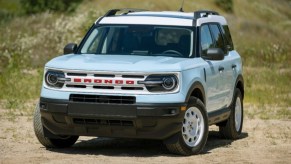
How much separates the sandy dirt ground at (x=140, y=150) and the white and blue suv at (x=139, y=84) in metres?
0.27

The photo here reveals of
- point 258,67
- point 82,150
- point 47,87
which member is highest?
point 47,87

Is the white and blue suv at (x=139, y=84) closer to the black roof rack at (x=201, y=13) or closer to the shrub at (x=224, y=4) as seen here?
the black roof rack at (x=201, y=13)

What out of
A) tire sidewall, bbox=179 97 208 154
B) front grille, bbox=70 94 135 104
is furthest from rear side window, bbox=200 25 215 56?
front grille, bbox=70 94 135 104

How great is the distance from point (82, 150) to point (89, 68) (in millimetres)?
1413

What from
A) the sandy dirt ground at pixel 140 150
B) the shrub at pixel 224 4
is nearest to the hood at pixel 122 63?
the sandy dirt ground at pixel 140 150

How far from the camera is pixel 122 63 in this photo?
38.6 ft

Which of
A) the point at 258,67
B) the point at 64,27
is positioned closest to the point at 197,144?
the point at 258,67

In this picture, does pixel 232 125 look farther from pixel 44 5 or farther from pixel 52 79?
pixel 44 5

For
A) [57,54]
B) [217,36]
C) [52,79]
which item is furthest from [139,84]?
[57,54]

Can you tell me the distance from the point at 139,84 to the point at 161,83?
26cm

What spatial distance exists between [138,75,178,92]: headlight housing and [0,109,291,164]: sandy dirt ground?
0.84 meters

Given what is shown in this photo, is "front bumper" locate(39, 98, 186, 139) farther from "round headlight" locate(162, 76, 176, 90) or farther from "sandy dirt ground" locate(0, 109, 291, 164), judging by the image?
"sandy dirt ground" locate(0, 109, 291, 164)

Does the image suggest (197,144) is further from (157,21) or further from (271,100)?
(271,100)

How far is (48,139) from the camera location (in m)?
12.6
